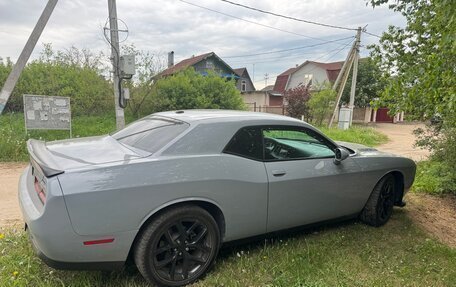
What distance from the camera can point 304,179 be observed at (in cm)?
321

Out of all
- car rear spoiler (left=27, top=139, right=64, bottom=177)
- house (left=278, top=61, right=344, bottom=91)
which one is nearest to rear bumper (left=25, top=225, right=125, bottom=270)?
car rear spoiler (left=27, top=139, right=64, bottom=177)

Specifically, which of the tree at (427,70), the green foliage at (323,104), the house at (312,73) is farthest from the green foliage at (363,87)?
the tree at (427,70)

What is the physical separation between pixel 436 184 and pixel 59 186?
6.24m

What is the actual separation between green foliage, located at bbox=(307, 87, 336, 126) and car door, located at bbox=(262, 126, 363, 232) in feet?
46.3

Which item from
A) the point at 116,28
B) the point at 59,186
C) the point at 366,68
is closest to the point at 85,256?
the point at 59,186

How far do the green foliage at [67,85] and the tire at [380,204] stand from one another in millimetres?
10974

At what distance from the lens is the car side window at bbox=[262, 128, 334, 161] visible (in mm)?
3239

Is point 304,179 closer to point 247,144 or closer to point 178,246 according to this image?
point 247,144

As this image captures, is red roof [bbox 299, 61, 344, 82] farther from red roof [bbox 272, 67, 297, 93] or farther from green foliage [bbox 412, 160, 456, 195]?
green foliage [bbox 412, 160, 456, 195]

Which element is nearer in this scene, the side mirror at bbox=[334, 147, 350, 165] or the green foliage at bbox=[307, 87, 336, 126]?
the side mirror at bbox=[334, 147, 350, 165]

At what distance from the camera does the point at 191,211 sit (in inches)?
103

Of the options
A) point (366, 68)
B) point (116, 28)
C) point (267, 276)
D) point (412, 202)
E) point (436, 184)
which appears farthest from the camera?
point (366, 68)

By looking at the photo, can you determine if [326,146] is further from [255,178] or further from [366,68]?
[366,68]

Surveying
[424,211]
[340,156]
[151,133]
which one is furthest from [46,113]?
[424,211]
